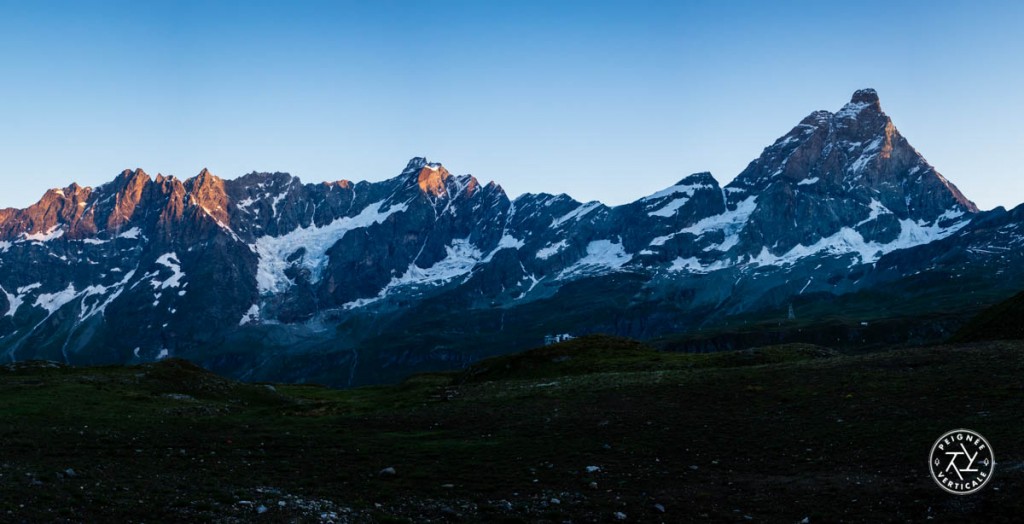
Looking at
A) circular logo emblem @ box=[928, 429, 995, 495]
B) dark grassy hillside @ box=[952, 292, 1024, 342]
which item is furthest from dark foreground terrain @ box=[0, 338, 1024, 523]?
dark grassy hillside @ box=[952, 292, 1024, 342]

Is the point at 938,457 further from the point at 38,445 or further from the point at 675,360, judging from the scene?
the point at 675,360

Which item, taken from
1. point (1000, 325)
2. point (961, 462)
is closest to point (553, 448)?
point (961, 462)

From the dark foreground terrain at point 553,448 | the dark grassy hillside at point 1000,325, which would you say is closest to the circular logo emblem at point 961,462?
the dark foreground terrain at point 553,448

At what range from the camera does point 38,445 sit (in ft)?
145

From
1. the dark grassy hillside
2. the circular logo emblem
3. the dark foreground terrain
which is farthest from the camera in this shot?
the dark grassy hillside

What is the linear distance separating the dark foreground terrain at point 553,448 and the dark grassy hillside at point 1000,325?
474 inches

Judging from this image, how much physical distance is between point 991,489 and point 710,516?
437 inches

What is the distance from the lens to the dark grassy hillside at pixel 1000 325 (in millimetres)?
80375

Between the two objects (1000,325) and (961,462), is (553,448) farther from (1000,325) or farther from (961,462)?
(1000,325)

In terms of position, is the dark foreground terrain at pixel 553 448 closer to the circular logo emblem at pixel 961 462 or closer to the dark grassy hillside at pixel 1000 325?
the circular logo emblem at pixel 961 462

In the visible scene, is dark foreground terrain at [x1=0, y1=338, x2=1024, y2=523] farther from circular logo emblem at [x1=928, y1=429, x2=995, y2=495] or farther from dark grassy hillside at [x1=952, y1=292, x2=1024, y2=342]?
dark grassy hillside at [x1=952, y1=292, x2=1024, y2=342]

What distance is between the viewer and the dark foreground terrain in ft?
104

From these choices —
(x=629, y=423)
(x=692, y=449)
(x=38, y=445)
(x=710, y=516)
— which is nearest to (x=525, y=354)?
(x=629, y=423)

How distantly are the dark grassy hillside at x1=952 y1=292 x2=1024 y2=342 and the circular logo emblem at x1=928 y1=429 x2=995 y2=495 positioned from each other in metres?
47.0
